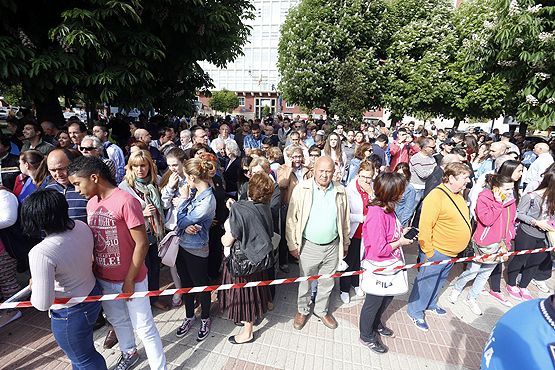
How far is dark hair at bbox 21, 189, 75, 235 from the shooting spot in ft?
6.30

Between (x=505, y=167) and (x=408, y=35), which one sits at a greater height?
(x=408, y=35)

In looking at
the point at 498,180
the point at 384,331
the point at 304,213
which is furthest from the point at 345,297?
the point at 498,180

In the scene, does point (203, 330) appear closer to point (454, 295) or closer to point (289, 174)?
point (289, 174)

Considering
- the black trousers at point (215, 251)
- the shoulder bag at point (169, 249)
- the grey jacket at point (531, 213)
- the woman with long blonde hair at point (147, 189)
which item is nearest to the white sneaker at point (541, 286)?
the grey jacket at point (531, 213)

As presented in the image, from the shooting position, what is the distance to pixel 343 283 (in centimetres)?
423

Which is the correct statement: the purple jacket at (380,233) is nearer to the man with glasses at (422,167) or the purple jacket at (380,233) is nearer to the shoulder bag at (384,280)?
the shoulder bag at (384,280)

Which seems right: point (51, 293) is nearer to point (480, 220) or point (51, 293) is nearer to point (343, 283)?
point (343, 283)

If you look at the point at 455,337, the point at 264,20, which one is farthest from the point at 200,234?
the point at 264,20

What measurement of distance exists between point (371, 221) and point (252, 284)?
1.33 m

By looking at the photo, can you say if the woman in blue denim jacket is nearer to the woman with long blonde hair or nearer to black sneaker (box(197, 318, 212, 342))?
black sneaker (box(197, 318, 212, 342))

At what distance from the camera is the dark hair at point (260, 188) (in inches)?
117

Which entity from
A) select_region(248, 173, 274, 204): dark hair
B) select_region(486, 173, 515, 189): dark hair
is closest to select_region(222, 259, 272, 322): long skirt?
select_region(248, 173, 274, 204): dark hair

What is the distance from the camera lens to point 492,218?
145 inches

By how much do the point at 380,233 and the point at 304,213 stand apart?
2.65 ft
